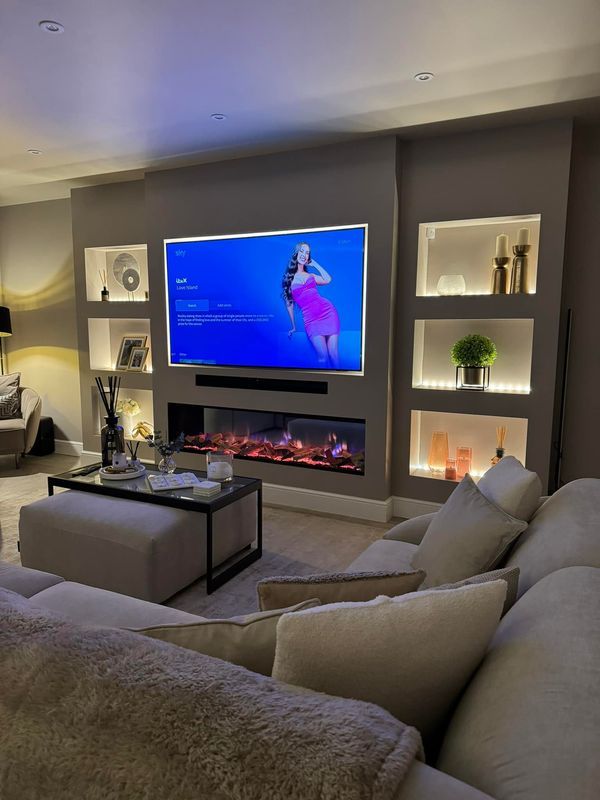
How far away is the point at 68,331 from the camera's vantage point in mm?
5918

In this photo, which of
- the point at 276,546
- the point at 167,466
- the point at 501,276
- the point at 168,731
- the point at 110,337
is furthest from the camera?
the point at 110,337

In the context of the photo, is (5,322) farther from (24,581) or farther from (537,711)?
(537,711)

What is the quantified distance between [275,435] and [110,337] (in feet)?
7.25

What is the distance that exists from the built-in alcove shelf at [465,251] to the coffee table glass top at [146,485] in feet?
6.17

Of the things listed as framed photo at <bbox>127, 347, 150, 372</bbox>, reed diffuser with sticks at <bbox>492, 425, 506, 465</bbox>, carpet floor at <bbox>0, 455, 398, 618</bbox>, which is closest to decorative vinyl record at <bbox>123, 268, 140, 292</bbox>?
framed photo at <bbox>127, 347, 150, 372</bbox>

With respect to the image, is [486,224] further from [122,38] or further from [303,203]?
[122,38]

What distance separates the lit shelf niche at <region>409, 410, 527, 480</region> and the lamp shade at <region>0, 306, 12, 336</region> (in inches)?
173

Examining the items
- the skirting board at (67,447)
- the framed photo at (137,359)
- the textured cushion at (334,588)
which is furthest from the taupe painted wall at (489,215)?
Result: the skirting board at (67,447)

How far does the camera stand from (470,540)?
1.72 metres

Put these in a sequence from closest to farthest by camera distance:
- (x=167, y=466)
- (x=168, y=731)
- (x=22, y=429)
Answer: (x=168, y=731), (x=167, y=466), (x=22, y=429)

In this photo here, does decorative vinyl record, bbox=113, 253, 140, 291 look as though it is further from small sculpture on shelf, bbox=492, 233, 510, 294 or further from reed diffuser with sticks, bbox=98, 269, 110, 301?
small sculpture on shelf, bbox=492, 233, 510, 294

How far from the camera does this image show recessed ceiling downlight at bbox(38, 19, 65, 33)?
90.3 inches

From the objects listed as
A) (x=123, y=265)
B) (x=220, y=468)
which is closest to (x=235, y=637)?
(x=220, y=468)

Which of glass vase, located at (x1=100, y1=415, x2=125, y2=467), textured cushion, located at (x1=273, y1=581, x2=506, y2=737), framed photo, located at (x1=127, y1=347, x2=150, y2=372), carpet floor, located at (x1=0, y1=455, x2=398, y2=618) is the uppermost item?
framed photo, located at (x1=127, y1=347, x2=150, y2=372)
